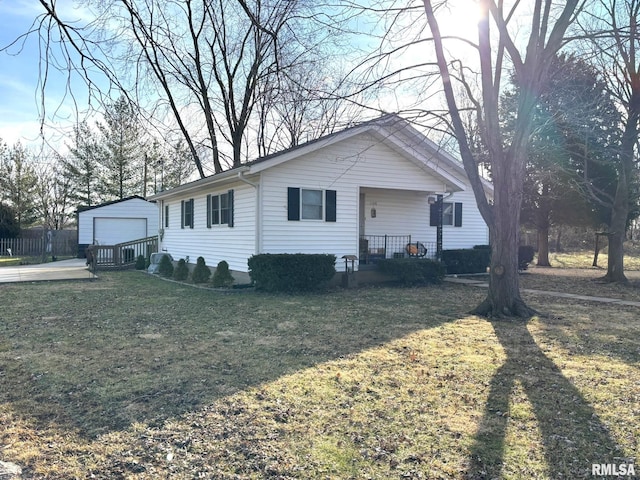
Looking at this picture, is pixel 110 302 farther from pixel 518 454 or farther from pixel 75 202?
pixel 75 202

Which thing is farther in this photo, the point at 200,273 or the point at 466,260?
the point at 466,260

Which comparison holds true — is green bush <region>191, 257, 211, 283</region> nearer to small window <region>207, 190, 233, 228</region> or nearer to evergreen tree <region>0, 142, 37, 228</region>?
small window <region>207, 190, 233, 228</region>

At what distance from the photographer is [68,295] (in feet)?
34.9

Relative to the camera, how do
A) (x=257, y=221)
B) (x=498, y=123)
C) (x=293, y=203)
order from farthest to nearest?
(x=293, y=203), (x=257, y=221), (x=498, y=123)

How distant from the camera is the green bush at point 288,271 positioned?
35.8 feet

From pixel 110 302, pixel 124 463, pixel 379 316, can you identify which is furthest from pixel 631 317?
pixel 110 302

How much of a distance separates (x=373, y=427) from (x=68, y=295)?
964 cm

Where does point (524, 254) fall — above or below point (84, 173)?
below

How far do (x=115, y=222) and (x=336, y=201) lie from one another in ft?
54.4

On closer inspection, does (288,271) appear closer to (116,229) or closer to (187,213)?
(187,213)

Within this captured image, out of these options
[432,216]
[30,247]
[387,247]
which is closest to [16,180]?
[30,247]

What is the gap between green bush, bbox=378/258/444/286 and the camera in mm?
12820

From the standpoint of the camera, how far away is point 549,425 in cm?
353

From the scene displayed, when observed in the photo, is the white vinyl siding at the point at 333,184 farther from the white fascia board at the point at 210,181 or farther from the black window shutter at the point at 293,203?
the white fascia board at the point at 210,181
